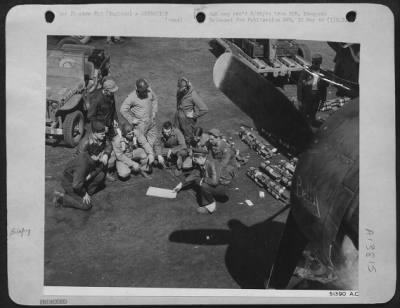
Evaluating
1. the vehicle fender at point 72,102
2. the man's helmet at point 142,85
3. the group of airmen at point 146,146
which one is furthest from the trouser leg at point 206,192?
the vehicle fender at point 72,102

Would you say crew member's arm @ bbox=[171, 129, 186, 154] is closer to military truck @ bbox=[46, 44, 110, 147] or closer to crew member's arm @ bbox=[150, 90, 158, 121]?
crew member's arm @ bbox=[150, 90, 158, 121]

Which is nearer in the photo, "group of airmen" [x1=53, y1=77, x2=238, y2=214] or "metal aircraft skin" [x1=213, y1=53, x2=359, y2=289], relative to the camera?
"metal aircraft skin" [x1=213, y1=53, x2=359, y2=289]

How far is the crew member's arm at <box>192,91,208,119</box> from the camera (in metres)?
1.43

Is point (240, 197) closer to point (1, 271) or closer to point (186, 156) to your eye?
point (186, 156)

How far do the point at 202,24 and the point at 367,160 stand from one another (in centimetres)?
62

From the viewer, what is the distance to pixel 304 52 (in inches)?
55.8

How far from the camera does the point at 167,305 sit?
1441mm

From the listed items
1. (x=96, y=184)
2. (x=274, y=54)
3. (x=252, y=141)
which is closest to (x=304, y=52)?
(x=274, y=54)

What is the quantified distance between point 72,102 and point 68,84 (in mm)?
54

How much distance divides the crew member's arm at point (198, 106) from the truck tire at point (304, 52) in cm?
31

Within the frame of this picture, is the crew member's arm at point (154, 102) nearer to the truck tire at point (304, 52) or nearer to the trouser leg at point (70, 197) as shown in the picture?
the trouser leg at point (70, 197)

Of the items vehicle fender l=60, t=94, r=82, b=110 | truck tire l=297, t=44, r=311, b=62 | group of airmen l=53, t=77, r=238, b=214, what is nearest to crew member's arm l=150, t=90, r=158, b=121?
group of airmen l=53, t=77, r=238, b=214

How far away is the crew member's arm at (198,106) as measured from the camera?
1.43 meters

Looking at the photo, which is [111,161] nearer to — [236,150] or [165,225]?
[165,225]
